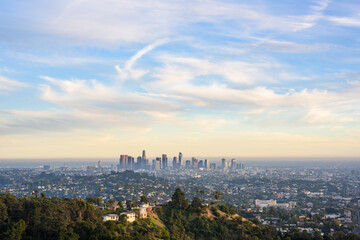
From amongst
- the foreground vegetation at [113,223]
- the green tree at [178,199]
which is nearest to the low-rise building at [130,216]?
the foreground vegetation at [113,223]

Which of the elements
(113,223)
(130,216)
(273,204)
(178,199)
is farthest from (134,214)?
(273,204)

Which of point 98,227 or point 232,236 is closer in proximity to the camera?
point 98,227

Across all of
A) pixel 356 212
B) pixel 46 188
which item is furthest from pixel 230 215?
pixel 46 188

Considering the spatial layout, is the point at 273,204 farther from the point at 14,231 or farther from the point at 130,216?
the point at 14,231

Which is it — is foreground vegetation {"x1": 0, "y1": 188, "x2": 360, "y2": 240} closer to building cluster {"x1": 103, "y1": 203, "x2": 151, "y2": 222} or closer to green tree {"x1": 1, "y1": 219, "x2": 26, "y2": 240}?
green tree {"x1": 1, "y1": 219, "x2": 26, "y2": 240}

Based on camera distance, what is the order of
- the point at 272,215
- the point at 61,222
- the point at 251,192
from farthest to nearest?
the point at 251,192, the point at 272,215, the point at 61,222

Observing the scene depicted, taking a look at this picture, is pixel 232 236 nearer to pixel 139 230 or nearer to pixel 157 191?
pixel 139 230

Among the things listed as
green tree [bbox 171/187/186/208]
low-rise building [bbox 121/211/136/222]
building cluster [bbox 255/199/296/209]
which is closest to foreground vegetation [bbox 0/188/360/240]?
green tree [bbox 171/187/186/208]

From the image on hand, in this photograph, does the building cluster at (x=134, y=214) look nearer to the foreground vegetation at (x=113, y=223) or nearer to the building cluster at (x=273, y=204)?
the foreground vegetation at (x=113, y=223)
